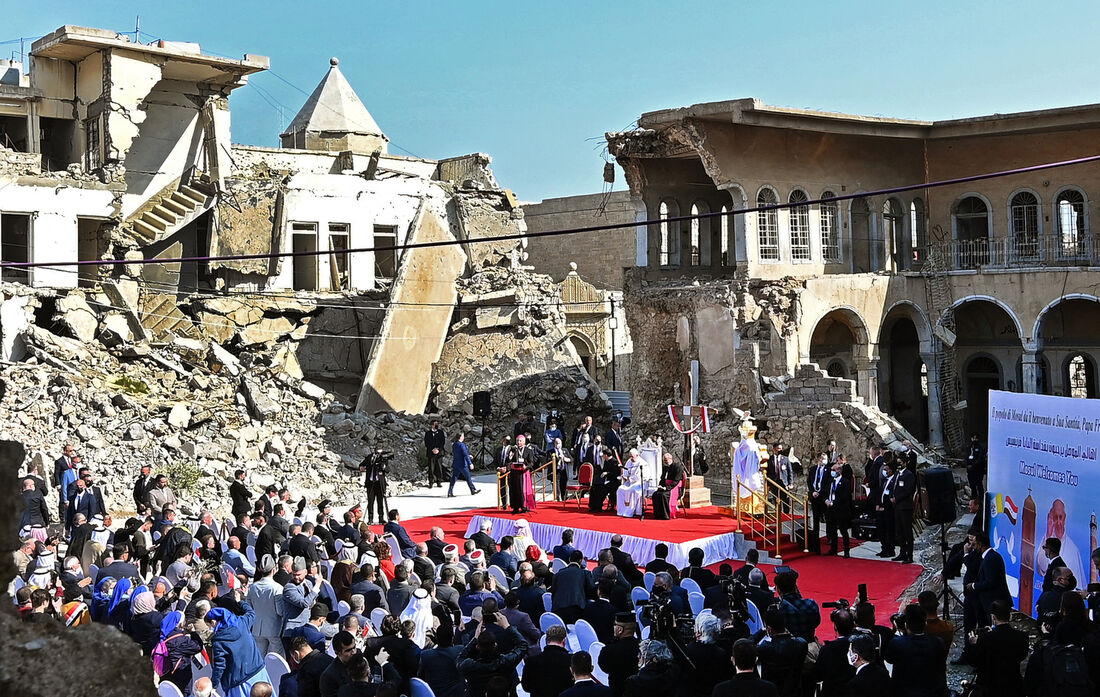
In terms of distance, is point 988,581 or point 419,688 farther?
point 988,581

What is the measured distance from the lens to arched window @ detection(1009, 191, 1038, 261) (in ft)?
90.7

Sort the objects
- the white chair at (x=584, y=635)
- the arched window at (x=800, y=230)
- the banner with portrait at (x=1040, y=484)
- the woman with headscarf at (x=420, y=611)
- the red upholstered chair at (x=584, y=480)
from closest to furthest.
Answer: the white chair at (x=584, y=635) < the woman with headscarf at (x=420, y=611) < the banner with portrait at (x=1040, y=484) < the red upholstered chair at (x=584, y=480) < the arched window at (x=800, y=230)

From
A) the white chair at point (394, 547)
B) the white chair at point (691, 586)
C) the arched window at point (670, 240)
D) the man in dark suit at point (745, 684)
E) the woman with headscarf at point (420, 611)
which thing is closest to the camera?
the man in dark suit at point (745, 684)

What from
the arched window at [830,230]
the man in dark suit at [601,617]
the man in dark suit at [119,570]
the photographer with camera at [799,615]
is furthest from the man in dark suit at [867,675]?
the arched window at [830,230]

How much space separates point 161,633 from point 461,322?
2313 cm

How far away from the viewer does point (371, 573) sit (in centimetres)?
1144

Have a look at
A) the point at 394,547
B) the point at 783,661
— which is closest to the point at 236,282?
the point at 394,547

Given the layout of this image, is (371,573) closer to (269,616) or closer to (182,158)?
(269,616)

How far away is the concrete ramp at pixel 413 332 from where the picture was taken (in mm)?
30891

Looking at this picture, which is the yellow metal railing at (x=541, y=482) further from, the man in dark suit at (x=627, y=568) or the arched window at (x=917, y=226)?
the arched window at (x=917, y=226)

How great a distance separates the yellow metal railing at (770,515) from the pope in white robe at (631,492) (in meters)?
1.81

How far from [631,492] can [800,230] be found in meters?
10.4

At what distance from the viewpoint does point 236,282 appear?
33.7m

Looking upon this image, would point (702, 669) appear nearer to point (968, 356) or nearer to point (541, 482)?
point (541, 482)
